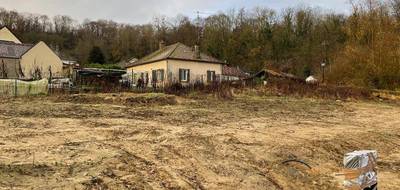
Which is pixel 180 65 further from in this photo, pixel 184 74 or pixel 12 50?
pixel 12 50

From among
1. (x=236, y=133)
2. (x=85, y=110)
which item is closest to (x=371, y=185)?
→ (x=236, y=133)

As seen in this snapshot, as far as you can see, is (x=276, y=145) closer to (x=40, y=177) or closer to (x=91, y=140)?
(x=91, y=140)

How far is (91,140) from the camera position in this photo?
11125 mm

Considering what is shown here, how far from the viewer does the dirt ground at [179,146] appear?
8149mm

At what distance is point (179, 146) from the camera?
1091 centimetres

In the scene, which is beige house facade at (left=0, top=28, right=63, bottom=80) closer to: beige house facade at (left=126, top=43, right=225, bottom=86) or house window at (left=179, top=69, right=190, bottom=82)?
beige house facade at (left=126, top=43, right=225, bottom=86)

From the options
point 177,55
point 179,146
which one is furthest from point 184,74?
point 179,146

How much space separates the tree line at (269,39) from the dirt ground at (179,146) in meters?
16.2

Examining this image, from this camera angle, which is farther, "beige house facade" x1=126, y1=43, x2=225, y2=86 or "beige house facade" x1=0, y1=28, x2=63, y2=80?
"beige house facade" x1=0, y1=28, x2=63, y2=80

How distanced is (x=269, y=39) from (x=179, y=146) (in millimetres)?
59854

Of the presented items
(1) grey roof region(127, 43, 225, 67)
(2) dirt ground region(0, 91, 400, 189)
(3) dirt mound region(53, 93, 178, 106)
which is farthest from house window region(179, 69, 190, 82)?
(2) dirt ground region(0, 91, 400, 189)

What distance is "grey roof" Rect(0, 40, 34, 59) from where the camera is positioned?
4788 centimetres

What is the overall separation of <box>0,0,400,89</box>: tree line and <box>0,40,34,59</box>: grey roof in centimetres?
1926

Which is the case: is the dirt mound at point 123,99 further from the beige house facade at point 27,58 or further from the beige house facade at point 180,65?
the beige house facade at point 27,58
